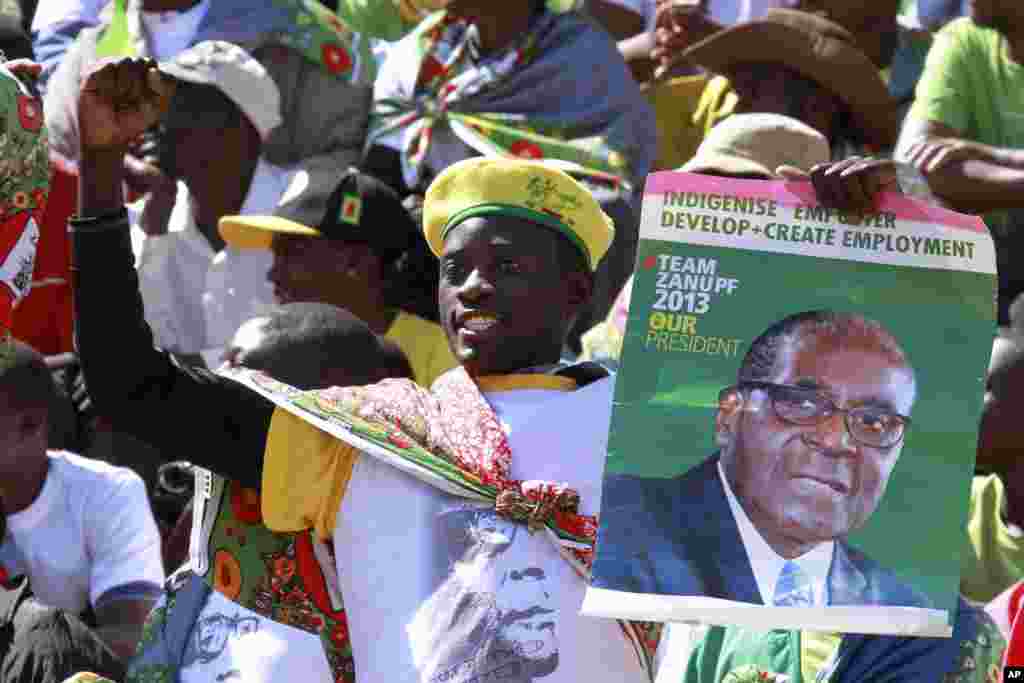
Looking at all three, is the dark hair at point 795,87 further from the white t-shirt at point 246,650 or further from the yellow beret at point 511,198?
the white t-shirt at point 246,650

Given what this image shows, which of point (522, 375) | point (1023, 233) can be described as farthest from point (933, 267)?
point (1023, 233)

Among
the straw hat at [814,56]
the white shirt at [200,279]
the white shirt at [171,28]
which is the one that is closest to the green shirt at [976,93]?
the straw hat at [814,56]

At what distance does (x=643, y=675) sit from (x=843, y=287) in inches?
33.5

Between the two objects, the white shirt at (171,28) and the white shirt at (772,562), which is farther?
the white shirt at (171,28)

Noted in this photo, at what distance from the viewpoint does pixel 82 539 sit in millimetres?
6031

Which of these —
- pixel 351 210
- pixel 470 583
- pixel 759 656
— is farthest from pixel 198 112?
pixel 759 656

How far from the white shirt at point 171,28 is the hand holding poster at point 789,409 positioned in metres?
4.77

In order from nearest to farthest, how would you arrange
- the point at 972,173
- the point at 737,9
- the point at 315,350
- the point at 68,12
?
the point at 315,350 → the point at 972,173 → the point at 68,12 → the point at 737,9

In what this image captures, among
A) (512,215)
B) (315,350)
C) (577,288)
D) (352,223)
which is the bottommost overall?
(315,350)

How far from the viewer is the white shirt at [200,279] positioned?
7324mm

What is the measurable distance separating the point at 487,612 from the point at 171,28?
15.4 ft

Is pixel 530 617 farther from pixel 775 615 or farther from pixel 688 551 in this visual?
pixel 775 615

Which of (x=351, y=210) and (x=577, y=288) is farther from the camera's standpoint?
(x=351, y=210)

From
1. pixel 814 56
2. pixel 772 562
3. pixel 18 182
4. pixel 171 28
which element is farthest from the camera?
pixel 171 28
